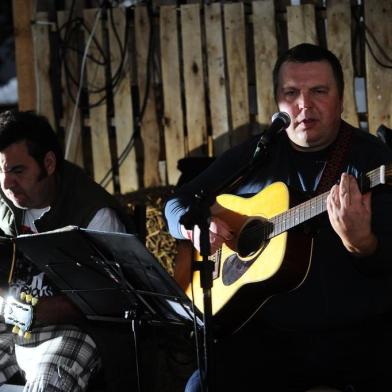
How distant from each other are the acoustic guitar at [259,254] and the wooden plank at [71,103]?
2510 millimetres

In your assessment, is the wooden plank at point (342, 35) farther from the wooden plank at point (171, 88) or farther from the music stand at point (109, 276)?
the music stand at point (109, 276)

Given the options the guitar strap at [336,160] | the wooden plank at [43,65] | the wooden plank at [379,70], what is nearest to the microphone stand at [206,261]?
the guitar strap at [336,160]

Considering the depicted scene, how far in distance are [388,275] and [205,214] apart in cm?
79

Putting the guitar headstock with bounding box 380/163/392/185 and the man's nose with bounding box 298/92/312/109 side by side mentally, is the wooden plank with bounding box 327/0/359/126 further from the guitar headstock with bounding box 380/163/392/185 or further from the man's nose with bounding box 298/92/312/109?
the guitar headstock with bounding box 380/163/392/185

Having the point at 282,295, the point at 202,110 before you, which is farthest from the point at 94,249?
the point at 202,110

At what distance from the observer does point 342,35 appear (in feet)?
16.5

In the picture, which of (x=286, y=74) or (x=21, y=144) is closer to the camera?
(x=286, y=74)

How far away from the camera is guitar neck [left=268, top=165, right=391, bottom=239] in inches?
108

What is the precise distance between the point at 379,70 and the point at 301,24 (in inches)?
22.5

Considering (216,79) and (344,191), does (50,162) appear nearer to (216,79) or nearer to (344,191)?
(344,191)

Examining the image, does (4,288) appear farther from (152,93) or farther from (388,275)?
(152,93)

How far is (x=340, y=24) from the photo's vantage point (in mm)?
5031

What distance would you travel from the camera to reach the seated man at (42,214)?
11.2ft

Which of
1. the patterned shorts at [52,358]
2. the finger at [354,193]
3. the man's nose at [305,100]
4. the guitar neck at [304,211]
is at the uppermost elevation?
the man's nose at [305,100]
